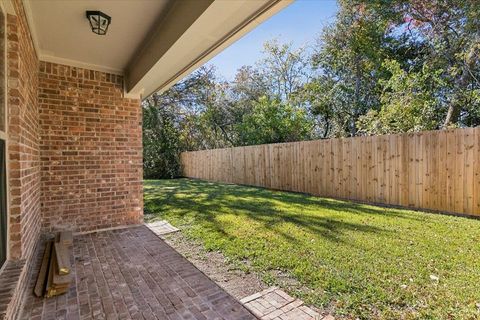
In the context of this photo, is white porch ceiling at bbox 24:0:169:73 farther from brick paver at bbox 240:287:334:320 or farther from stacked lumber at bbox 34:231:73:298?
brick paver at bbox 240:287:334:320

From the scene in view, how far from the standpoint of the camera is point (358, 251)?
3.33 metres

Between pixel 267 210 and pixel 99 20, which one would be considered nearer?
pixel 99 20

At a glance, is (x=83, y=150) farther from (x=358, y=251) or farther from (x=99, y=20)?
(x=358, y=251)

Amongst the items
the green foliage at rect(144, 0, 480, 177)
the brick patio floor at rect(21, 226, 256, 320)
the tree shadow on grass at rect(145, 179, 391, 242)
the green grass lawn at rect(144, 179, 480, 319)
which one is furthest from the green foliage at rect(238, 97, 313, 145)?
the brick patio floor at rect(21, 226, 256, 320)

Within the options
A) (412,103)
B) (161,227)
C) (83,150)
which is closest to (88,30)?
(83,150)

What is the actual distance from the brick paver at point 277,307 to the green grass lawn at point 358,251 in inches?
5.2

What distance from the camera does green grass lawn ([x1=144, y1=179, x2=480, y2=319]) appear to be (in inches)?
90.2

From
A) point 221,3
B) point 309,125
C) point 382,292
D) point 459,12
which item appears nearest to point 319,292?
point 382,292

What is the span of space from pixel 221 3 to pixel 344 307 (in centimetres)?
251

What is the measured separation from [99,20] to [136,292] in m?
2.65

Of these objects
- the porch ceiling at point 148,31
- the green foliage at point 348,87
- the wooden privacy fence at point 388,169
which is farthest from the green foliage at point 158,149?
the porch ceiling at point 148,31

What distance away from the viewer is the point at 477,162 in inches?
183

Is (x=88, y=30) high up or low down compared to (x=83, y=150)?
up

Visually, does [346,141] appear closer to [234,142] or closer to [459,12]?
[459,12]
